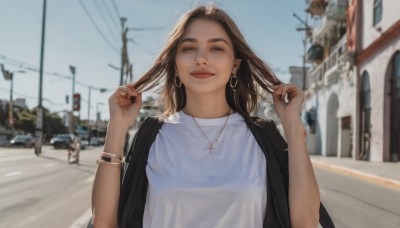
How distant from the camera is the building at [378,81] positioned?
22.6 meters

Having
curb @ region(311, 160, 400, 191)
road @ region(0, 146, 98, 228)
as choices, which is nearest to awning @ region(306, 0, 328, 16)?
curb @ region(311, 160, 400, 191)

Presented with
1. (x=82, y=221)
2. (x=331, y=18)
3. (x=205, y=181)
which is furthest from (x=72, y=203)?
(x=331, y=18)

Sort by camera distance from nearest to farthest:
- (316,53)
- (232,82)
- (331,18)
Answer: (232,82), (331,18), (316,53)

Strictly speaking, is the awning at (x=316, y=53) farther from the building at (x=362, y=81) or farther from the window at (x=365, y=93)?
the window at (x=365, y=93)

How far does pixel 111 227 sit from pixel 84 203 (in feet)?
22.4

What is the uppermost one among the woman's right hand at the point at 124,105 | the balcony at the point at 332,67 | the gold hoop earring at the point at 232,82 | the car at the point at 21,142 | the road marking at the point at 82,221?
the balcony at the point at 332,67

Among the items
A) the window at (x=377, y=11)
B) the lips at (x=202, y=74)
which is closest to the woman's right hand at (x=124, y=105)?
the lips at (x=202, y=74)

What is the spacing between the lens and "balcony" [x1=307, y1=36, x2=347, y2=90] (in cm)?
3218

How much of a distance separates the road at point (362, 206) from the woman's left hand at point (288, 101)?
4.76 m

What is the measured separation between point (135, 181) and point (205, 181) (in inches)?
12.1

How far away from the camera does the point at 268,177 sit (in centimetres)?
215

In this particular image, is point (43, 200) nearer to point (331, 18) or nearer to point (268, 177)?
point (268, 177)

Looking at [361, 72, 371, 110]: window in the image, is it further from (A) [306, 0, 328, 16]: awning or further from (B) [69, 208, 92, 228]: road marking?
(B) [69, 208, 92, 228]: road marking

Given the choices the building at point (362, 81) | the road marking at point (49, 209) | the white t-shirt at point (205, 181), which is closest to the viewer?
the white t-shirt at point (205, 181)
